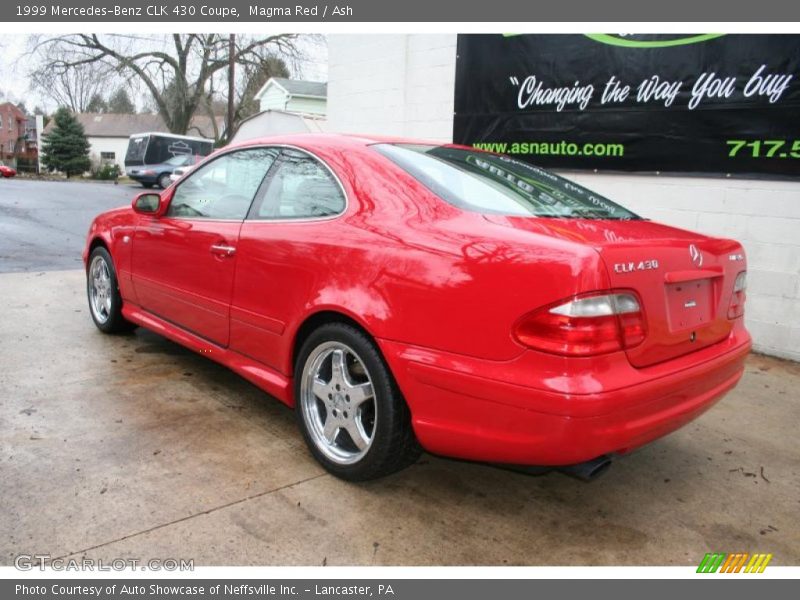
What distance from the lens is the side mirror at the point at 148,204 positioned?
4191mm

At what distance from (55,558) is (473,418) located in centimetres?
155

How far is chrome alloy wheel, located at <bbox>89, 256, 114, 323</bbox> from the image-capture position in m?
4.91

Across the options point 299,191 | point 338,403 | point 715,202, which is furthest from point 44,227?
point 715,202

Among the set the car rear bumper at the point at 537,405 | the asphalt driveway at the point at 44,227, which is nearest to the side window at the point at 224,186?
the car rear bumper at the point at 537,405

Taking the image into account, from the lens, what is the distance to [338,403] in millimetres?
2918

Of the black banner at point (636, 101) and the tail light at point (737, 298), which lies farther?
the black banner at point (636, 101)

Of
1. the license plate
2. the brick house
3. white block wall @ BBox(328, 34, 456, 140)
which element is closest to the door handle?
the license plate

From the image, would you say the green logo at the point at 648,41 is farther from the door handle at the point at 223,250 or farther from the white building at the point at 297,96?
the white building at the point at 297,96

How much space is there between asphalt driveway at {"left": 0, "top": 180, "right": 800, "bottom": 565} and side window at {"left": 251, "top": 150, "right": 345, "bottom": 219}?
3.79 feet

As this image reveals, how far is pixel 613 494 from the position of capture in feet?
Answer: 9.71

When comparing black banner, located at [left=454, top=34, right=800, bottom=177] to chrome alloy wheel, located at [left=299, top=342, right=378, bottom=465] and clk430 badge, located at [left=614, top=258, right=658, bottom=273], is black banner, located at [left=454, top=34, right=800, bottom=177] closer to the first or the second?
clk430 badge, located at [left=614, top=258, right=658, bottom=273]

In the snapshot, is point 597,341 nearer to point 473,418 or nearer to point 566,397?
point 566,397

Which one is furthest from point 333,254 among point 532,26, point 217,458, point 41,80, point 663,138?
point 41,80

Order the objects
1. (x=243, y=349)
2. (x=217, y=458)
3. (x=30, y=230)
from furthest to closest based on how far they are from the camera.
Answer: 1. (x=30, y=230)
2. (x=243, y=349)
3. (x=217, y=458)
